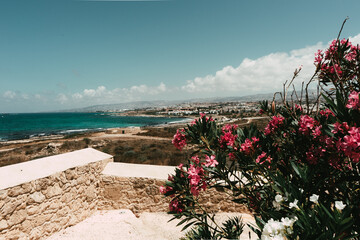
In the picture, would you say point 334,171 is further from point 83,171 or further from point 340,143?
point 83,171

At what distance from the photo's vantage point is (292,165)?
145 cm

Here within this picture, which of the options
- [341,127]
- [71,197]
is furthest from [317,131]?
[71,197]

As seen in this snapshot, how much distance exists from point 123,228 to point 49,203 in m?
1.62

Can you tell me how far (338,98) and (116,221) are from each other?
4813 mm

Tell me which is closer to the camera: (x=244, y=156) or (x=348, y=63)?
(x=244, y=156)

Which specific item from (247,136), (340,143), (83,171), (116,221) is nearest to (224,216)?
(116,221)

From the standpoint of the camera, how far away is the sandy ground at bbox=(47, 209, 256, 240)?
3762mm

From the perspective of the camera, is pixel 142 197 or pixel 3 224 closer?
pixel 3 224

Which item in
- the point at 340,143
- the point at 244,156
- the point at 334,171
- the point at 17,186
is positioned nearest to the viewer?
the point at 340,143

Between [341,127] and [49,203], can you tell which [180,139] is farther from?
[49,203]

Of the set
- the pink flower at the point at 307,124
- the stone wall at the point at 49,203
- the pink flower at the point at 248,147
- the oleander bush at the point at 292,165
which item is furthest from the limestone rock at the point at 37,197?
the pink flower at the point at 307,124

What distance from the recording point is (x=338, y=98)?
1326 mm

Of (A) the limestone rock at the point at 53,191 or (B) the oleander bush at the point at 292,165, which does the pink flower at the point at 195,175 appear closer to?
(B) the oleander bush at the point at 292,165

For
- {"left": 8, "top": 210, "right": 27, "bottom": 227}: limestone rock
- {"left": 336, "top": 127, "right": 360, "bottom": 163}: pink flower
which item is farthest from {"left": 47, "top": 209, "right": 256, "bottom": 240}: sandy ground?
{"left": 336, "top": 127, "right": 360, "bottom": 163}: pink flower
